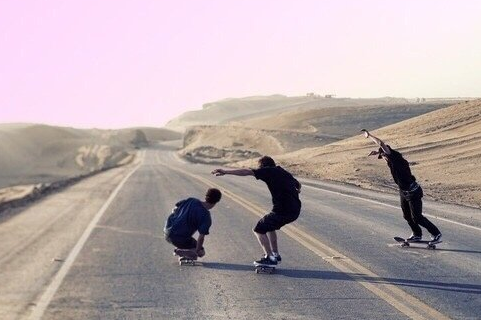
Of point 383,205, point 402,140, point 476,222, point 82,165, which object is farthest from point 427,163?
point 82,165

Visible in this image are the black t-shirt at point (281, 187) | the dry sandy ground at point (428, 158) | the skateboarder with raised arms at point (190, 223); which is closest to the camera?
the black t-shirt at point (281, 187)

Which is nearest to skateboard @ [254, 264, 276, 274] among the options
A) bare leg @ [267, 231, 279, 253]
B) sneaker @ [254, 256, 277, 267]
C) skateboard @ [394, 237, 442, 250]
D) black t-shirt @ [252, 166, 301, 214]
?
sneaker @ [254, 256, 277, 267]

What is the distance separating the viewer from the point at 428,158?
133ft

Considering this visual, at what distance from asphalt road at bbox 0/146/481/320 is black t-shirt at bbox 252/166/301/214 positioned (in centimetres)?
88

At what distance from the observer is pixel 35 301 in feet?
31.0

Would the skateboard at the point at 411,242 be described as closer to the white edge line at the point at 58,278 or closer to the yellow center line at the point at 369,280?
the yellow center line at the point at 369,280

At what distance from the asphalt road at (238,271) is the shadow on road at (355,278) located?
0.01 meters

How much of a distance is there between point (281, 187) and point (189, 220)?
1502mm

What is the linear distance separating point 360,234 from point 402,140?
35.3 m

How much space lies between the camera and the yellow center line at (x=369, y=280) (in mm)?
8570

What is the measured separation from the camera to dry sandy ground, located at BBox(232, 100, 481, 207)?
3206cm

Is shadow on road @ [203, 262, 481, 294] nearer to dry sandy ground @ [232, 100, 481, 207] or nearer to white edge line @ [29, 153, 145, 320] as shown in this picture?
white edge line @ [29, 153, 145, 320]

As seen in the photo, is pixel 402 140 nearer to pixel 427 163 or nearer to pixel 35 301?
pixel 427 163

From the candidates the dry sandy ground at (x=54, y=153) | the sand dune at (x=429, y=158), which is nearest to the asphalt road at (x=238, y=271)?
the sand dune at (x=429, y=158)
